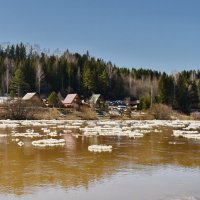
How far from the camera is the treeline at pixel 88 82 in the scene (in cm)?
9062

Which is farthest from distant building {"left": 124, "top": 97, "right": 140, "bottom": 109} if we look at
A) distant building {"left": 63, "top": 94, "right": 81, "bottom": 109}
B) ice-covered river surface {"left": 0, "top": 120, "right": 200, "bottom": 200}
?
ice-covered river surface {"left": 0, "top": 120, "right": 200, "bottom": 200}

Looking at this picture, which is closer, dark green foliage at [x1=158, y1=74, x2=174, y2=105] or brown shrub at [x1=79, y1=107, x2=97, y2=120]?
brown shrub at [x1=79, y1=107, x2=97, y2=120]

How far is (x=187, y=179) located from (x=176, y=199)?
3.39 metres

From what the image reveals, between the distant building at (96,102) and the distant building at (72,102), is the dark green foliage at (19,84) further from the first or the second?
the distant building at (96,102)

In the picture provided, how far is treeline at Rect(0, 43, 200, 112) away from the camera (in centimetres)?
9062

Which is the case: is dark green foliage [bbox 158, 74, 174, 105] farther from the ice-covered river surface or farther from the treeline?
the ice-covered river surface

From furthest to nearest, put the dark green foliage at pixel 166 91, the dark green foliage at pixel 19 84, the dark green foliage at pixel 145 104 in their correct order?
1. the dark green foliage at pixel 19 84
2. the dark green foliage at pixel 166 91
3. the dark green foliage at pixel 145 104

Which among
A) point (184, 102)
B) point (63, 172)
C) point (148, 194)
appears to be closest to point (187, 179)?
point (148, 194)

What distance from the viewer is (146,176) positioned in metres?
15.8

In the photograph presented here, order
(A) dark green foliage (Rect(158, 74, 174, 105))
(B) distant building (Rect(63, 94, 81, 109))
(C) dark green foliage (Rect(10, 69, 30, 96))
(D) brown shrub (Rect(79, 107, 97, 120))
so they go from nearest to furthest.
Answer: (D) brown shrub (Rect(79, 107, 97, 120)), (B) distant building (Rect(63, 94, 81, 109)), (A) dark green foliage (Rect(158, 74, 174, 105)), (C) dark green foliage (Rect(10, 69, 30, 96))

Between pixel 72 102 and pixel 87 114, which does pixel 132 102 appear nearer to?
pixel 72 102

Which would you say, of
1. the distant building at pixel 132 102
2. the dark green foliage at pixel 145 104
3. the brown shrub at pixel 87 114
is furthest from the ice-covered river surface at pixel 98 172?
the distant building at pixel 132 102

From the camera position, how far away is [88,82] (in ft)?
333

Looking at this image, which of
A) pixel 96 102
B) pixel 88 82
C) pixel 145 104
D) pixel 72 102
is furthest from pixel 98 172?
pixel 88 82
